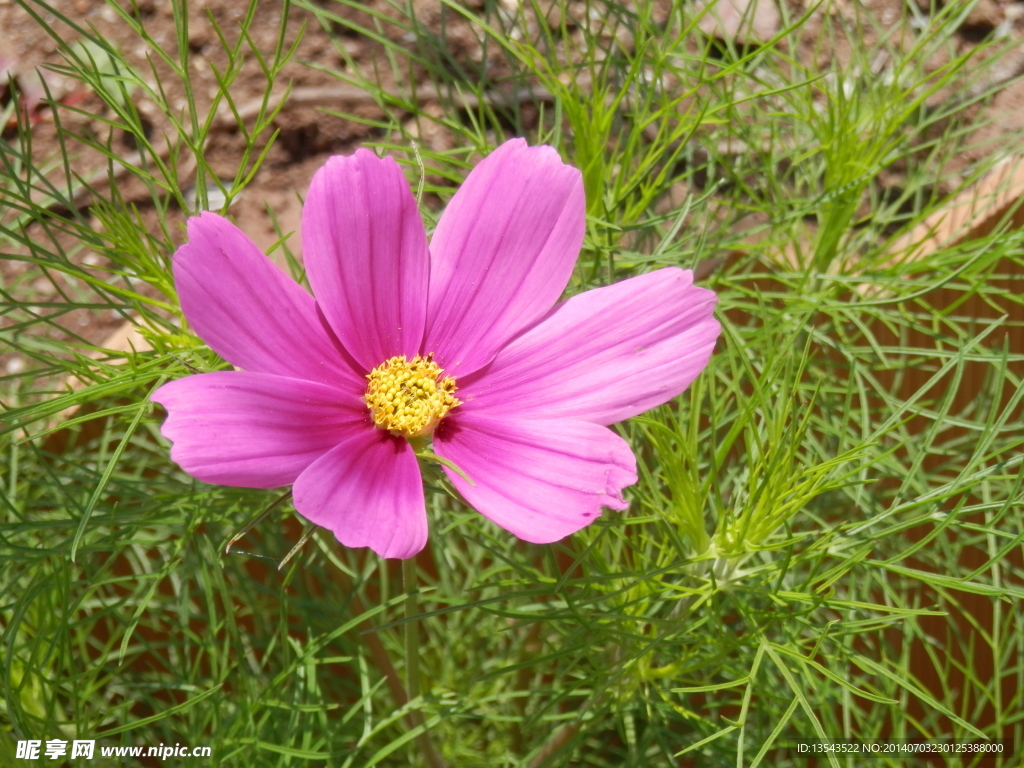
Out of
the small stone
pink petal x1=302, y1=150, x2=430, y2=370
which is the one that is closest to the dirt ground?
the small stone

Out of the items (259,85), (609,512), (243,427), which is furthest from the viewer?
(259,85)

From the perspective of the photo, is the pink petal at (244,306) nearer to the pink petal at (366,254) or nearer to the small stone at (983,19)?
the pink petal at (366,254)

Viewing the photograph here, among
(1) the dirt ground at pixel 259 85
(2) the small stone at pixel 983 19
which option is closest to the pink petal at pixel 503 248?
(1) the dirt ground at pixel 259 85

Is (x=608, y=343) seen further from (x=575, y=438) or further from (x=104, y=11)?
(x=104, y=11)

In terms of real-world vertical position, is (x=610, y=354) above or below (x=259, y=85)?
below

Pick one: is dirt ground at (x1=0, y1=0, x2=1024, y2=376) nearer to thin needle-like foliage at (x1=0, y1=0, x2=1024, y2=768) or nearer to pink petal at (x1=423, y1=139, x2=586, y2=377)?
thin needle-like foliage at (x1=0, y1=0, x2=1024, y2=768)

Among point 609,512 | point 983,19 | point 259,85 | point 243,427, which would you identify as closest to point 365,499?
point 243,427

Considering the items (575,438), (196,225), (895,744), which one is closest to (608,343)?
(575,438)

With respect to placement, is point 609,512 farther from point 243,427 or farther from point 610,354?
point 243,427
